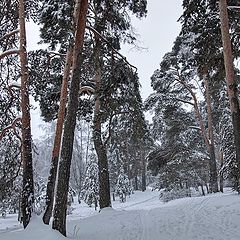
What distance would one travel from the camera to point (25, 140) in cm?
884

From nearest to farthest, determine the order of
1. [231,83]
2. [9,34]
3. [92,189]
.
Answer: [231,83]
[9,34]
[92,189]

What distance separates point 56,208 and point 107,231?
73.8 inches

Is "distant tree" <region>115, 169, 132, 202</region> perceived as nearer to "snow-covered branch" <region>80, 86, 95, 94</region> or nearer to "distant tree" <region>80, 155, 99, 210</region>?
"distant tree" <region>80, 155, 99, 210</region>

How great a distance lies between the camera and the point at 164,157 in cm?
2041

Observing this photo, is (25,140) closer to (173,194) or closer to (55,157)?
(55,157)

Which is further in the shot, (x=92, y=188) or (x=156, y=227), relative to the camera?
(x=92, y=188)

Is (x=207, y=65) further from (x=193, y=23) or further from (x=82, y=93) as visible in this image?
(x=82, y=93)

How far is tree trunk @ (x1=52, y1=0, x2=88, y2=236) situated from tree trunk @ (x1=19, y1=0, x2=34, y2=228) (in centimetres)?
165

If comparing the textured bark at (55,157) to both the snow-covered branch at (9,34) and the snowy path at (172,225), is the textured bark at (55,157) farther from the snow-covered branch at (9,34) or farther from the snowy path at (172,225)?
the snow-covered branch at (9,34)

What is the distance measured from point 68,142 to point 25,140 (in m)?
2.26

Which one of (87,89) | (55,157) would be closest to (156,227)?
(55,157)

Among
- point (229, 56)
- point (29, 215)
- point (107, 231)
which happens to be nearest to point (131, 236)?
point (107, 231)

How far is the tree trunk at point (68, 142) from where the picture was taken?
270 inches

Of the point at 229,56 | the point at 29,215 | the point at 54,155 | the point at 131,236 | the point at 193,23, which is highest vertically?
the point at 193,23
